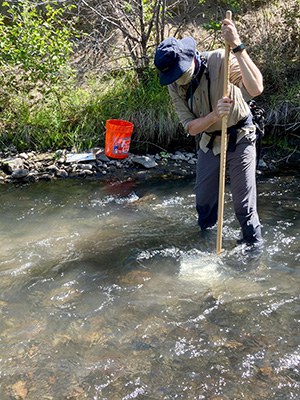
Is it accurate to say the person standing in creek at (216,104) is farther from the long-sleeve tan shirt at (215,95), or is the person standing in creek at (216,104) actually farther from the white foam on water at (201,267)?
the white foam on water at (201,267)

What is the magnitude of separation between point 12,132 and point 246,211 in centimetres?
557

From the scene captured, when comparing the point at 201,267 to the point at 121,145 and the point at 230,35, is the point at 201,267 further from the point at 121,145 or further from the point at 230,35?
the point at 121,145

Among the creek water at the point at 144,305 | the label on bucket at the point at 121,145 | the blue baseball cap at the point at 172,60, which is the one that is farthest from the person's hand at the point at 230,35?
the label on bucket at the point at 121,145

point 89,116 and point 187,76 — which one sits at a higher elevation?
point 187,76

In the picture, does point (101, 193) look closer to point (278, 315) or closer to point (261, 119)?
point (261, 119)

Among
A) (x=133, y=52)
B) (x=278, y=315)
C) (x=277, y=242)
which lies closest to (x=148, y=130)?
(x=133, y=52)

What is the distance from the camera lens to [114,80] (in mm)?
9609

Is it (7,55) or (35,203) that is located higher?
(7,55)

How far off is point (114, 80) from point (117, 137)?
182 centimetres

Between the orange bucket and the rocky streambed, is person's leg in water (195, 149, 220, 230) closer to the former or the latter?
the rocky streambed

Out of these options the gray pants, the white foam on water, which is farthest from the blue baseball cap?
the white foam on water

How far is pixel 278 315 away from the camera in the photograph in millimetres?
4234

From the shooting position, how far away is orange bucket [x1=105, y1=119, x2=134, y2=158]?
8203mm

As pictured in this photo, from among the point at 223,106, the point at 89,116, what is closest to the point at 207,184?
the point at 223,106
